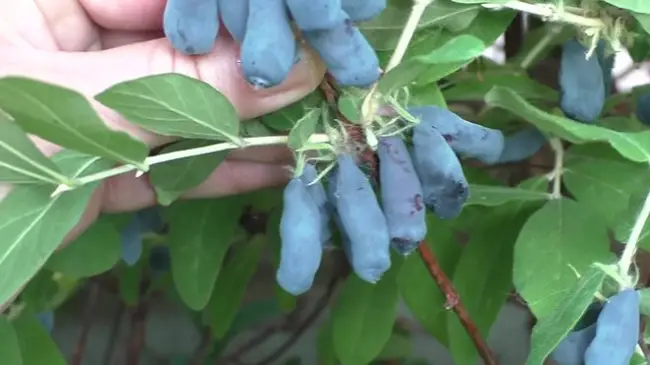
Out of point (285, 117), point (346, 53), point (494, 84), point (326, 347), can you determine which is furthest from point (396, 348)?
point (346, 53)

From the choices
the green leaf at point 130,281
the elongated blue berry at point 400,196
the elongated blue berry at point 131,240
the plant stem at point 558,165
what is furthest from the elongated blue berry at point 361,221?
the green leaf at point 130,281

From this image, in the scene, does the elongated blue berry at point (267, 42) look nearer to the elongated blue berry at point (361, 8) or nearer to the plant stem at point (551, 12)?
the elongated blue berry at point (361, 8)

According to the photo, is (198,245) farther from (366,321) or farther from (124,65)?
(124,65)

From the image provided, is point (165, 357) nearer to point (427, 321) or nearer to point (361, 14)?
point (427, 321)

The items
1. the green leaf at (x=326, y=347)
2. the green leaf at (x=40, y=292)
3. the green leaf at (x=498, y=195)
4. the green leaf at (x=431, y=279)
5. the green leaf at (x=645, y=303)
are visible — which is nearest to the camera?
the green leaf at (x=645, y=303)

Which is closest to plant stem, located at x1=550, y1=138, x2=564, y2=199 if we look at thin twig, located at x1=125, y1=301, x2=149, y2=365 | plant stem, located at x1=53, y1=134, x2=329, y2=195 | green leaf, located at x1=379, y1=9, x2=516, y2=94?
green leaf, located at x1=379, y1=9, x2=516, y2=94

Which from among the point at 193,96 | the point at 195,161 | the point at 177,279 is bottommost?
the point at 177,279

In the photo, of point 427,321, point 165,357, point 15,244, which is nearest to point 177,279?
point 427,321
